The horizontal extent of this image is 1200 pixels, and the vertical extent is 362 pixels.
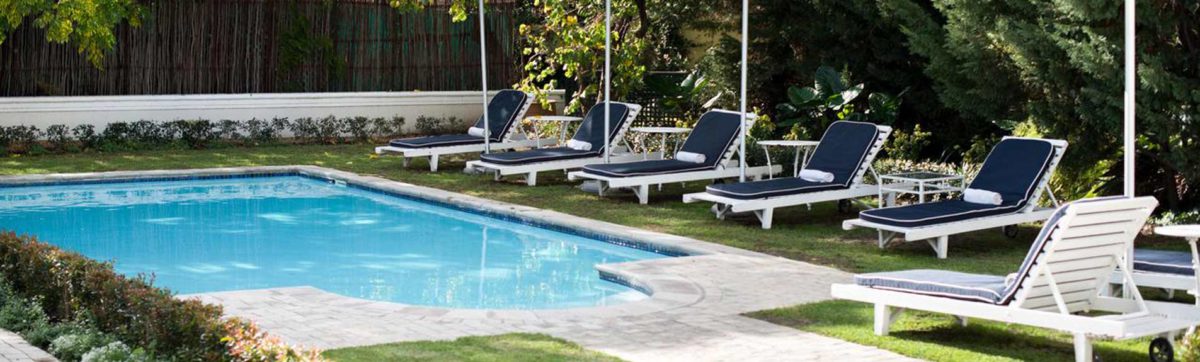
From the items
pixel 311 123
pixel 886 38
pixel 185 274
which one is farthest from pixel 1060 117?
pixel 311 123

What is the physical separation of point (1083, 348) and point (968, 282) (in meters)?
0.70

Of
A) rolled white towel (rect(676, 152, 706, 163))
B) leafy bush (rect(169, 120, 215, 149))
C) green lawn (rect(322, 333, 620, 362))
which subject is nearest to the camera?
green lawn (rect(322, 333, 620, 362))

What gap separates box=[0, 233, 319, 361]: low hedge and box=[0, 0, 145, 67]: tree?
9.38m

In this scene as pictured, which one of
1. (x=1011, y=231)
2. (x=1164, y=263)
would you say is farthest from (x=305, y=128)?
(x=1164, y=263)

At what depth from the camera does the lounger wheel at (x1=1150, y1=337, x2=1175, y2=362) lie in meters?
6.49

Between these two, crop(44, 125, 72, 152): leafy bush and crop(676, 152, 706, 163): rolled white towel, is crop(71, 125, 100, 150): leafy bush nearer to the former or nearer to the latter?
crop(44, 125, 72, 152): leafy bush

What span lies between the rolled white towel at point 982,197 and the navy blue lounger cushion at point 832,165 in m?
1.47

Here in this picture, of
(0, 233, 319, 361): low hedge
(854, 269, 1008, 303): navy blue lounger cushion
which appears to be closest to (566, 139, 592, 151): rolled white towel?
(0, 233, 319, 361): low hedge

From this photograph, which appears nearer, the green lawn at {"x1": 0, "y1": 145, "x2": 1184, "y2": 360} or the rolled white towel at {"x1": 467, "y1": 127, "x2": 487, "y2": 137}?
the green lawn at {"x1": 0, "y1": 145, "x2": 1184, "y2": 360}

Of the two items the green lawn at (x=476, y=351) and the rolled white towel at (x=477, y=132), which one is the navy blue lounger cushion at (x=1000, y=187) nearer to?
the green lawn at (x=476, y=351)

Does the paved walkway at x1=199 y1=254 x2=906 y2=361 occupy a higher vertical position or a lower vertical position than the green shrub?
lower

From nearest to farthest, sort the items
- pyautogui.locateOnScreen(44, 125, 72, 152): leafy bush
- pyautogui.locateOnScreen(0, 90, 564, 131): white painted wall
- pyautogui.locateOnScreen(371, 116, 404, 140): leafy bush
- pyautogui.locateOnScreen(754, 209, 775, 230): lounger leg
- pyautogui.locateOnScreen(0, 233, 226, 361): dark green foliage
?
pyautogui.locateOnScreen(0, 233, 226, 361): dark green foliage < pyautogui.locateOnScreen(754, 209, 775, 230): lounger leg < pyautogui.locateOnScreen(44, 125, 72, 152): leafy bush < pyautogui.locateOnScreen(0, 90, 564, 131): white painted wall < pyautogui.locateOnScreen(371, 116, 404, 140): leafy bush

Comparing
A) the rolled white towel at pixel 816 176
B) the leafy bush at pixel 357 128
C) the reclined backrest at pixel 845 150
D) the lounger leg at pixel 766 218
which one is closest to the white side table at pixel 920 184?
the reclined backrest at pixel 845 150

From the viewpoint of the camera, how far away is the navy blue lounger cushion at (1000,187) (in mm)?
10191
